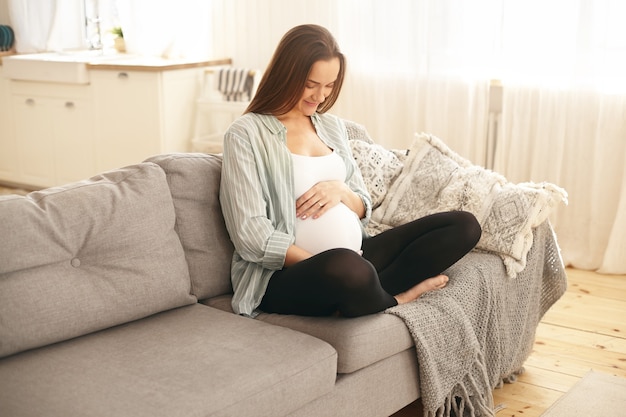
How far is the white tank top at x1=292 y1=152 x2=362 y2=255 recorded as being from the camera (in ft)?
7.50

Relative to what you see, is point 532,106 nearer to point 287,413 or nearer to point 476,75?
point 476,75

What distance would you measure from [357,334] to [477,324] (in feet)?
1.69

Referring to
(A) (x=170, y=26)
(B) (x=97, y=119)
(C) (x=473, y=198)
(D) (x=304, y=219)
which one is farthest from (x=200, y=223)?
(A) (x=170, y=26)

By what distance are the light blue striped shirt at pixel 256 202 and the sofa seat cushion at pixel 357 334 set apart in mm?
135

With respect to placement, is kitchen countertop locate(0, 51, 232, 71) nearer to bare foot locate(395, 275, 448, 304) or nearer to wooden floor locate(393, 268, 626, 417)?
wooden floor locate(393, 268, 626, 417)

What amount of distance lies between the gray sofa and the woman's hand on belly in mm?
244

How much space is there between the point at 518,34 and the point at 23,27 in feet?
11.4

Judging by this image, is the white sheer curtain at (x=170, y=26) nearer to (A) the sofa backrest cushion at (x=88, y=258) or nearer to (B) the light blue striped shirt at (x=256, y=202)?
(B) the light blue striped shirt at (x=256, y=202)

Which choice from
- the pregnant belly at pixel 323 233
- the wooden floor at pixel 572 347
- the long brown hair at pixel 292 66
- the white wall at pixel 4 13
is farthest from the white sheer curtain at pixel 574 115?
the white wall at pixel 4 13

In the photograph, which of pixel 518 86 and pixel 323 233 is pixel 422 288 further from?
pixel 518 86

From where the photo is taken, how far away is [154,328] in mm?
2031

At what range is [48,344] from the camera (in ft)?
6.24

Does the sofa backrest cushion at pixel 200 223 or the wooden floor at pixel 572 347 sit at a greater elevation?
the sofa backrest cushion at pixel 200 223

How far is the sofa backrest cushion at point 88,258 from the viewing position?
1850 mm
